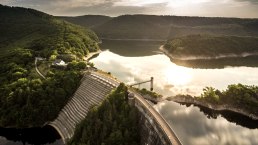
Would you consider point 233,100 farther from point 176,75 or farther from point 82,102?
point 176,75

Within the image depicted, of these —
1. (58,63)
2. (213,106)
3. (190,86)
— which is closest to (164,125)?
(213,106)

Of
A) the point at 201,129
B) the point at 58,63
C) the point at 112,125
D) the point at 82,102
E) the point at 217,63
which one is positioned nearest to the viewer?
the point at 112,125

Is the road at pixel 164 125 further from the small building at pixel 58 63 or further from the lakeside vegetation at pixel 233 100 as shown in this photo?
the small building at pixel 58 63

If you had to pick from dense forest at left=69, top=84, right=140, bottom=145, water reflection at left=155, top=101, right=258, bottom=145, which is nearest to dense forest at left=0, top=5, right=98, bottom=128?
dense forest at left=69, top=84, right=140, bottom=145

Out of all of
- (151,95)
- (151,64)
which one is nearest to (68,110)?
(151,95)

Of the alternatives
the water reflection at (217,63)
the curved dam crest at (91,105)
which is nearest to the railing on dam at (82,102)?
the curved dam crest at (91,105)

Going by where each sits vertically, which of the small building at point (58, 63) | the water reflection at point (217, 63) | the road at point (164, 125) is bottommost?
the water reflection at point (217, 63)

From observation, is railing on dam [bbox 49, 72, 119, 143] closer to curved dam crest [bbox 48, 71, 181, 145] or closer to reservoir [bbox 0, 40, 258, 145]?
curved dam crest [bbox 48, 71, 181, 145]
